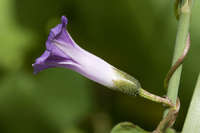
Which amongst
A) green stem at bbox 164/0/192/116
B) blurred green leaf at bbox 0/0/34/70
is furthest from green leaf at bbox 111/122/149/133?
blurred green leaf at bbox 0/0/34/70

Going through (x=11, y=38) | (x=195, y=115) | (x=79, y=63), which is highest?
(x=79, y=63)

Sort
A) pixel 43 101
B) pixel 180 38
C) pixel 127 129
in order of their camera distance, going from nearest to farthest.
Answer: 1. pixel 180 38
2. pixel 127 129
3. pixel 43 101

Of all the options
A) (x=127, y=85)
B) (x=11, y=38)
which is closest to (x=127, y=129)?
(x=127, y=85)

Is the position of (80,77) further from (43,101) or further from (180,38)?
(180,38)

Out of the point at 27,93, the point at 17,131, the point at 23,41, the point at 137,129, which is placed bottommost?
the point at 17,131

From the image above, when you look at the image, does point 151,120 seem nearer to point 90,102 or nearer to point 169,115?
point 90,102

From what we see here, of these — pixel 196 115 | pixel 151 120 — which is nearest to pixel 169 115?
pixel 196 115
